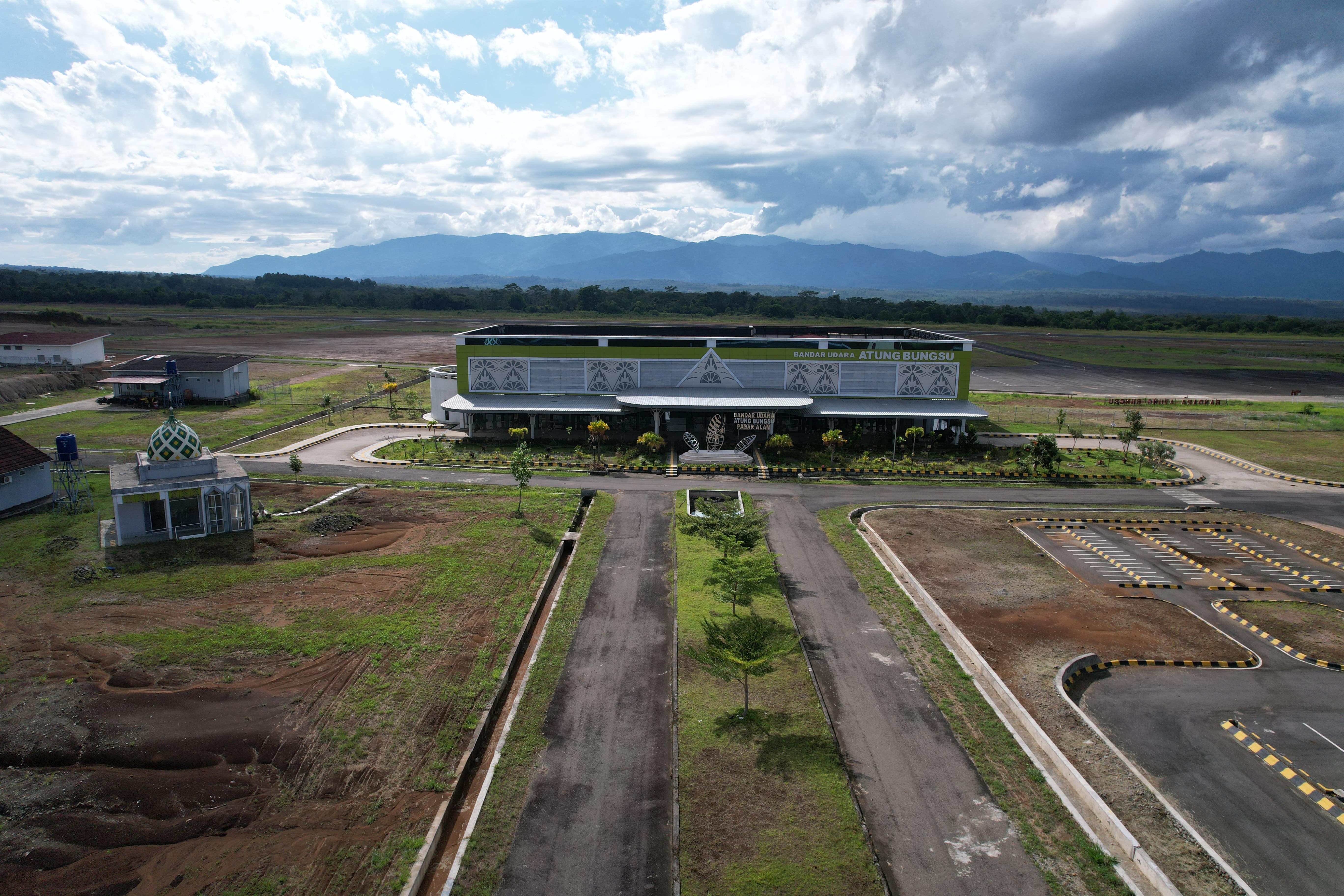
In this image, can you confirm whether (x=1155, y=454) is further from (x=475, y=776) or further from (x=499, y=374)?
(x=475, y=776)

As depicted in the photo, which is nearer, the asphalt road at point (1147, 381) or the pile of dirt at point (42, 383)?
the pile of dirt at point (42, 383)

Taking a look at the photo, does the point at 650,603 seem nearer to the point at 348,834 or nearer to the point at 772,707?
the point at 772,707

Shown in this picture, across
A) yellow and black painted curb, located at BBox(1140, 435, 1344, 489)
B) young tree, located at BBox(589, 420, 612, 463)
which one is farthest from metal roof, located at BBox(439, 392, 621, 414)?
yellow and black painted curb, located at BBox(1140, 435, 1344, 489)

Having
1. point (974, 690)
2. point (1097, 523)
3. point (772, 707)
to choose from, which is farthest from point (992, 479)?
point (772, 707)

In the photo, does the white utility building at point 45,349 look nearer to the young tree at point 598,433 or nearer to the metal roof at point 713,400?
the young tree at point 598,433

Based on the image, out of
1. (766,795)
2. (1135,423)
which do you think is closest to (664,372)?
(1135,423)

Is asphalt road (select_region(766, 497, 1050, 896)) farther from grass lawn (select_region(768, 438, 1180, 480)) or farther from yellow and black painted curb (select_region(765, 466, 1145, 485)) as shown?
grass lawn (select_region(768, 438, 1180, 480))

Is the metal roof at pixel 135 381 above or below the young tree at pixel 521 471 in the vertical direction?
above

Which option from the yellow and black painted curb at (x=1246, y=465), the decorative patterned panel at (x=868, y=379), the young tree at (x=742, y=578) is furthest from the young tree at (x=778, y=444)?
the yellow and black painted curb at (x=1246, y=465)
